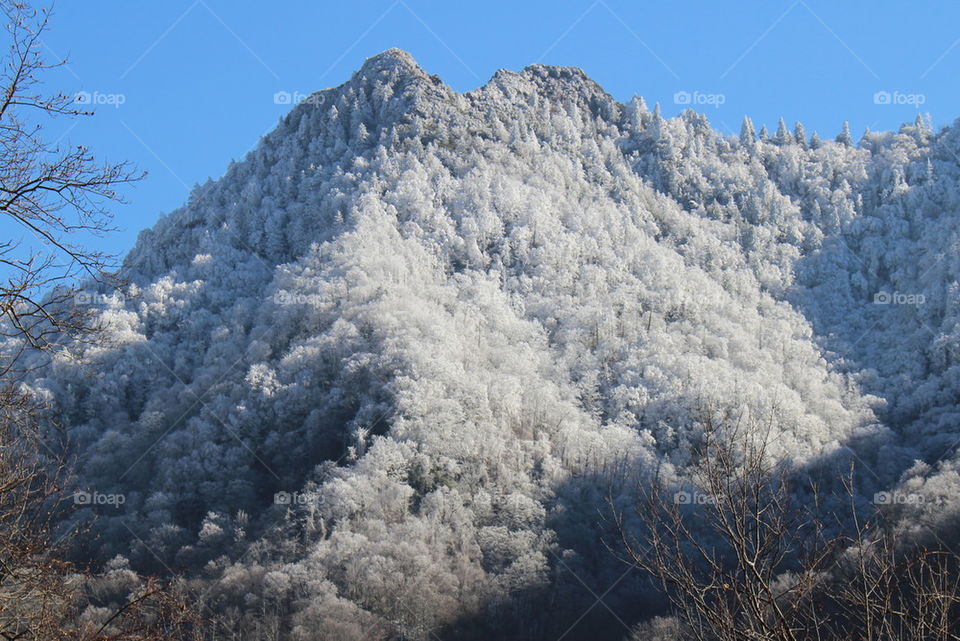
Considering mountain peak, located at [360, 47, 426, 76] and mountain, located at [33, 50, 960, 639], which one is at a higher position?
mountain peak, located at [360, 47, 426, 76]

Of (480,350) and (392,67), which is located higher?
(392,67)

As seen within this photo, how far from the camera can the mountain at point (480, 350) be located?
323 feet

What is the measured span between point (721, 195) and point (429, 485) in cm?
10025

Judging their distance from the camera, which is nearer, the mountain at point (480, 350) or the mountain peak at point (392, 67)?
the mountain at point (480, 350)

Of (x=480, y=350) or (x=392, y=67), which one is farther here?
(x=392, y=67)

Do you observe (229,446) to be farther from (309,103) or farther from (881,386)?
(309,103)

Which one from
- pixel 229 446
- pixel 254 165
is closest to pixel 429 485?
pixel 229 446

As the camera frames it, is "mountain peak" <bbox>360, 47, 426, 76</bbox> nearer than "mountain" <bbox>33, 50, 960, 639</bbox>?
No

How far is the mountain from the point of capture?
323 ft

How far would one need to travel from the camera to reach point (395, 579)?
9162 centimetres

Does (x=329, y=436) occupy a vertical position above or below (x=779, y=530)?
above

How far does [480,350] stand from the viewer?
429ft

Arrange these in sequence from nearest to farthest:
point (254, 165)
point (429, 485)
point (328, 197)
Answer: point (429, 485) → point (328, 197) → point (254, 165)

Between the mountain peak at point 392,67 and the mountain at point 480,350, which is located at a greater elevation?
the mountain peak at point 392,67
